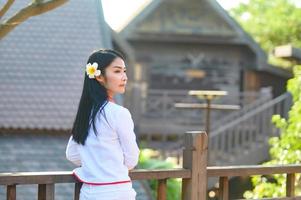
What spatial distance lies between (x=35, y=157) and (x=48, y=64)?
1466 millimetres

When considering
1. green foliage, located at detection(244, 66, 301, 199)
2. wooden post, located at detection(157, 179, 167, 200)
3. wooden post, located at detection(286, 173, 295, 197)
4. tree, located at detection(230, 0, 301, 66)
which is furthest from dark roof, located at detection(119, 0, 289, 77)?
wooden post, located at detection(157, 179, 167, 200)

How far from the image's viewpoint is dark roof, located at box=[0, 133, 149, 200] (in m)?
8.26

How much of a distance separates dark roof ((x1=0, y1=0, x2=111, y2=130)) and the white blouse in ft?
18.0

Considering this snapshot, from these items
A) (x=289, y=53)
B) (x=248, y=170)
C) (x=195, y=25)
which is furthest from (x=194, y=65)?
(x=248, y=170)

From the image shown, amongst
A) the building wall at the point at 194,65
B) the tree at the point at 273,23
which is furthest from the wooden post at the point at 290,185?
the tree at the point at 273,23

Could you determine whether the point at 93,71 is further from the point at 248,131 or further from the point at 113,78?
the point at 248,131

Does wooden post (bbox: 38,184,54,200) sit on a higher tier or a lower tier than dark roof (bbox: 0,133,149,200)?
higher

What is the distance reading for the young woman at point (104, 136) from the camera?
12.2 feet

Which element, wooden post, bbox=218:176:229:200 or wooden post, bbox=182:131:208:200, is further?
wooden post, bbox=218:176:229:200

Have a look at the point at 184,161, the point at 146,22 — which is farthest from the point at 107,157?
the point at 146,22

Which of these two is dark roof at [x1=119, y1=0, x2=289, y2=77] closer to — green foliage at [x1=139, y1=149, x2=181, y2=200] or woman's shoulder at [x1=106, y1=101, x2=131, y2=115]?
green foliage at [x1=139, y1=149, x2=181, y2=200]

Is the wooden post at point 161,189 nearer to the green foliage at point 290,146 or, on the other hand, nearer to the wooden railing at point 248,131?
the green foliage at point 290,146

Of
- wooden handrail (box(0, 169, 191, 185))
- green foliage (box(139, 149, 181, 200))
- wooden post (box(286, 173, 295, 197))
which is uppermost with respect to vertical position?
wooden handrail (box(0, 169, 191, 185))

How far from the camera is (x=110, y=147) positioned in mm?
3727
